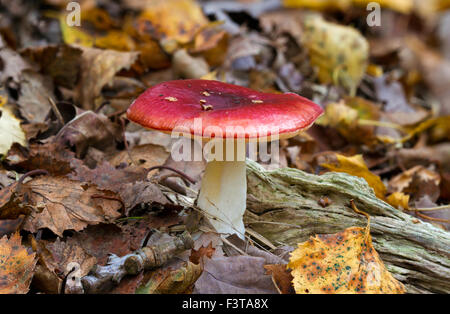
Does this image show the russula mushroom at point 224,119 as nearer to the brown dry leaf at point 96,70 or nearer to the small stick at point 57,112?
the small stick at point 57,112

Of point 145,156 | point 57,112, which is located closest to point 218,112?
point 145,156

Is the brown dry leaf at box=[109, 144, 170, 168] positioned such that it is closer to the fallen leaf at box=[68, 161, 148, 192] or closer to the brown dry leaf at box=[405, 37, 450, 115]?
the fallen leaf at box=[68, 161, 148, 192]

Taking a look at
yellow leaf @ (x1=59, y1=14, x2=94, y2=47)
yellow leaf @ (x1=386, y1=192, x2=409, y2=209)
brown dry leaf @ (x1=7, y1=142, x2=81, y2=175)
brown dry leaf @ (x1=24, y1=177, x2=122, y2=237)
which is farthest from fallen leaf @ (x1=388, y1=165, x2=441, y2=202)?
yellow leaf @ (x1=59, y1=14, x2=94, y2=47)

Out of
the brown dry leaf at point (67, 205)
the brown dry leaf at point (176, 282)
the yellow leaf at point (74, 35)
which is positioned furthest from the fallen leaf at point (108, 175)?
the yellow leaf at point (74, 35)

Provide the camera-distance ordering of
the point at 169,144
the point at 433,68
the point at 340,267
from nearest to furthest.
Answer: the point at 340,267 → the point at 169,144 → the point at 433,68

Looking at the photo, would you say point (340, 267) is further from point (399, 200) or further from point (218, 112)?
point (399, 200)

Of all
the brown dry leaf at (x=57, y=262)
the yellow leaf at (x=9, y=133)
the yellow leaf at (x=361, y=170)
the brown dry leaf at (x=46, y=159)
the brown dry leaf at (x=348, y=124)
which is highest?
the yellow leaf at (x=9, y=133)
